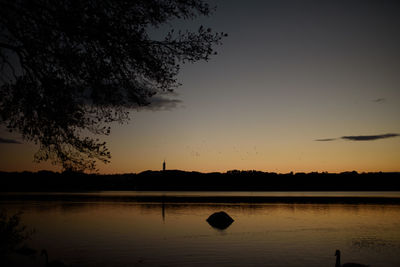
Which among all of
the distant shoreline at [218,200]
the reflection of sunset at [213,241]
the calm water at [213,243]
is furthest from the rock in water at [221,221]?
the distant shoreline at [218,200]

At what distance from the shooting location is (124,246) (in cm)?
3453

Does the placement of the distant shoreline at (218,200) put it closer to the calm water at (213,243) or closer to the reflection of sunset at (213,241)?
the calm water at (213,243)

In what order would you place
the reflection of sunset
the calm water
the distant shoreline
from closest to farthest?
the calm water → the reflection of sunset → the distant shoreline

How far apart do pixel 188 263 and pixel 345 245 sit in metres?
19.3

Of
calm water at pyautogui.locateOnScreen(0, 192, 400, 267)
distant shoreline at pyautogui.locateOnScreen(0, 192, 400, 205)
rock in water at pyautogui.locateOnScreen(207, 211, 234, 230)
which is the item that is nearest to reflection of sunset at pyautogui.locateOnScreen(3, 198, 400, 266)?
calm water at pyautogui.locateOnScreen(0, 192, 400, 267)

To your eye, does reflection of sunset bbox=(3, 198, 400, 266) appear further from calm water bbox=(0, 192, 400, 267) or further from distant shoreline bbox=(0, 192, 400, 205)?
distant shoreline bbox=(0, 192, 400, 205)

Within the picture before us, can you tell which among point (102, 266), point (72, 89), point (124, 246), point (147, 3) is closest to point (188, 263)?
point (102, 266)

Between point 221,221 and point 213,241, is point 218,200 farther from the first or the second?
point 213,241

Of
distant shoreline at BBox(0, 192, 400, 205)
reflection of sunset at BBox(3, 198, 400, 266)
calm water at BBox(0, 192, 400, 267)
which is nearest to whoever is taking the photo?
calm water at BBox(0, 192, 400, 267)

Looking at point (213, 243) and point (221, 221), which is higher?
point (221, 221)

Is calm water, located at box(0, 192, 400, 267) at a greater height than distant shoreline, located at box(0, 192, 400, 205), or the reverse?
calm water, located at box(0, 192, 400, 267)

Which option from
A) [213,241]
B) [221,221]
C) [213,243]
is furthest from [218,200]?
[213,243]

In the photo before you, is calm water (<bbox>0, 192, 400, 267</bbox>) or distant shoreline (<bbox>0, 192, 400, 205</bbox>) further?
distant shoreline (<bbox>0, 192, 400, 205</bbox>)

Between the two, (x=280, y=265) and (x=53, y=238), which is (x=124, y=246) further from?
(x=280, y=265)
